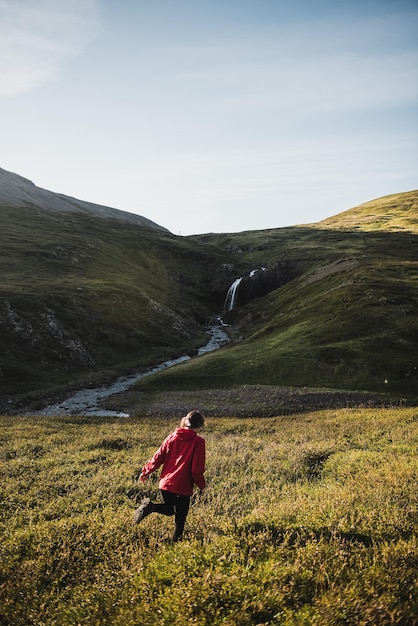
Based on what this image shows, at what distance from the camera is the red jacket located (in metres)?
10.7

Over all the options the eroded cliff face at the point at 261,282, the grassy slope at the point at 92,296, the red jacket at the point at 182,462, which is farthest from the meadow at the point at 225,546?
the eroded cliff face at the point at 261,282

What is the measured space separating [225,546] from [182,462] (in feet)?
7.30

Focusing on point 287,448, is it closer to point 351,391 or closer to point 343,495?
point 343,495

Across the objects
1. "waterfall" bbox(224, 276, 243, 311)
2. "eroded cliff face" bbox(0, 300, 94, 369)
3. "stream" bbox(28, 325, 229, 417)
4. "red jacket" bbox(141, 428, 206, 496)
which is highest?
"waterfall" bbox(224, 276, 243, 311)

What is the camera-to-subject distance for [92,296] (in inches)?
3364

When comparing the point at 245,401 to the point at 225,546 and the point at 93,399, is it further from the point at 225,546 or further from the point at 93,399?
the point at 225,546

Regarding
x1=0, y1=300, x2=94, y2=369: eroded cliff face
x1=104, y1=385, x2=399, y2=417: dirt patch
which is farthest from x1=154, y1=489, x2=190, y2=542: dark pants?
x1=0, y1=300, x2=94, y2=369: eroded cliff face

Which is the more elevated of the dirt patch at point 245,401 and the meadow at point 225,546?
the meadow at point 225,546

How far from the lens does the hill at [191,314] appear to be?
53.4m

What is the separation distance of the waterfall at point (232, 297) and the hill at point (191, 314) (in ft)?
4.60

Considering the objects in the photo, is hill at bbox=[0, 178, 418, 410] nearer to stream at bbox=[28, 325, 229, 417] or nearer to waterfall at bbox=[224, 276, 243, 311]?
waterfall at bbox=[224, 276, 243, 311]

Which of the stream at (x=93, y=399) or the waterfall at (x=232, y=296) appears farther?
the waterfall at (x=232, y=296)

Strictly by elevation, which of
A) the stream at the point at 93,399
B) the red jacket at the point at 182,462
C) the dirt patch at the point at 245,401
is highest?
the red jacket at the point at 182,462

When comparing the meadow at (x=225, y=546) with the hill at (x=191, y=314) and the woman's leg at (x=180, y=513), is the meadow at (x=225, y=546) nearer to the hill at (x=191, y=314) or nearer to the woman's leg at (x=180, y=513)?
the woman's leg at (x=180, y=513)
